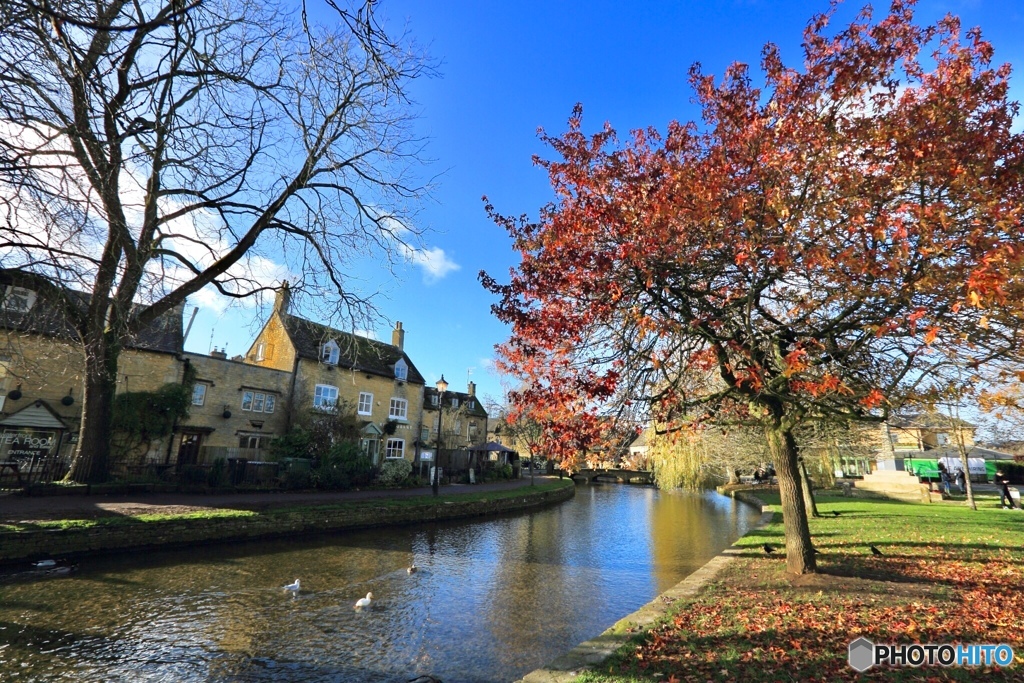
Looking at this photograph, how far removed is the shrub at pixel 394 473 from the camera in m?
28.1

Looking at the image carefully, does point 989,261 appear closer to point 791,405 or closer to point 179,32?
point 791,405

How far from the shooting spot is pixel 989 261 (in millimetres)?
4832

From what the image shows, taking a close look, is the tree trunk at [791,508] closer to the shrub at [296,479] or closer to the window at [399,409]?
the shrub at [296,479]

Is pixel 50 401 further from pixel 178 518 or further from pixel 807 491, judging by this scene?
pixel 807 491

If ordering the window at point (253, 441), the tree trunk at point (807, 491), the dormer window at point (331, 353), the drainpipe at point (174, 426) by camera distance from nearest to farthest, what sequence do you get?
the tree trunk at point (807, 491)
the drainpipe at point (174, 426)
the window at point (253, 441)
the dormer window at point (331, 353)

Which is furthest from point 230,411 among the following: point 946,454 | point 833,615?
point 946,454

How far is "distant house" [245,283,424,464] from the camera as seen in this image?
31234 millimetres

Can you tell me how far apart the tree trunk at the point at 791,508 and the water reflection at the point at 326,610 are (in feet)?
10.5

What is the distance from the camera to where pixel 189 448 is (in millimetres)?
25703

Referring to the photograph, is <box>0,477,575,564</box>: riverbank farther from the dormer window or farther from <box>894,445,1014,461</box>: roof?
<box>894,445,1014,461</box>: roof

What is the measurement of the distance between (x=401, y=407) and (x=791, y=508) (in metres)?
30.9

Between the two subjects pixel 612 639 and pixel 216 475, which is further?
pixel 216 475

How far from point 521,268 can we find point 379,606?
7.15 meters

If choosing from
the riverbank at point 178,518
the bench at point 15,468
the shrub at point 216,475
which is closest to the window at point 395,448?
the riverbank at point 178,518
